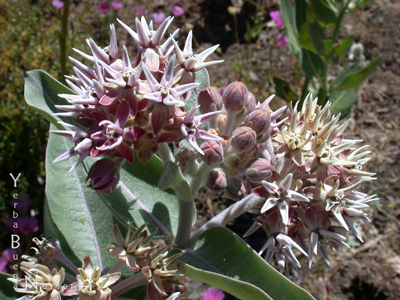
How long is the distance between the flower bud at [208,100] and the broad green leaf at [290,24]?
6.59 ft

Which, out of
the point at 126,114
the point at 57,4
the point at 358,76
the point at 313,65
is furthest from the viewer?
the point at 57,4

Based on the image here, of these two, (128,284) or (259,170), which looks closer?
(259,170)

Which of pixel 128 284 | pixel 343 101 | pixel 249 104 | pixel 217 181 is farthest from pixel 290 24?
pixel 128 284

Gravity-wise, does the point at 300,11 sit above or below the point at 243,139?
above

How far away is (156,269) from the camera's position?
3.97ft

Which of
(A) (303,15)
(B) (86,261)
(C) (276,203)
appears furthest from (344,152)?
(A) (303,15)

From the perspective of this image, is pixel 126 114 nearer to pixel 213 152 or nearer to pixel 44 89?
pixel 213 152

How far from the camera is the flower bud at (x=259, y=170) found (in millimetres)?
1229

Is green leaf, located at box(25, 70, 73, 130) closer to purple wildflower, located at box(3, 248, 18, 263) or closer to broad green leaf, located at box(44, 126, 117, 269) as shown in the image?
broad green leaf, located at box(44, 126, 117, 269)

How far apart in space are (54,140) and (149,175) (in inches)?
20.7

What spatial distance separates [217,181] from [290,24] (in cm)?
235

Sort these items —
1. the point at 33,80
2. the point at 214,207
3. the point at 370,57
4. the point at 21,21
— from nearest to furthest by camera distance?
the point at 33,80, the point at 214,207, the point at 21,21, the point at 370,57

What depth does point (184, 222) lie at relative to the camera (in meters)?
1.49

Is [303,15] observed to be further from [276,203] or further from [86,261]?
[86,261]
